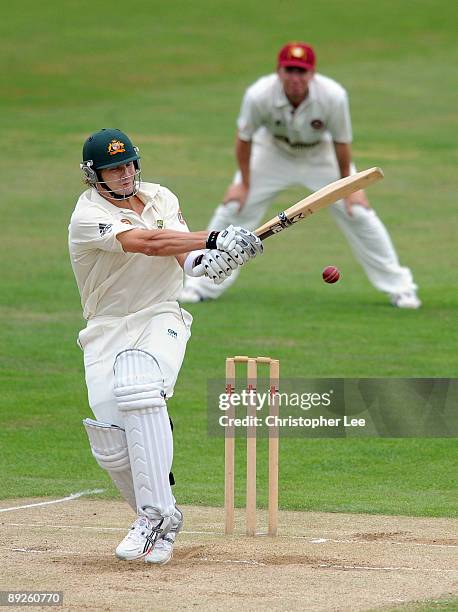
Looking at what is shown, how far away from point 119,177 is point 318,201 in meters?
0.83

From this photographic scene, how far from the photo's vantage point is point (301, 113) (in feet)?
36.9

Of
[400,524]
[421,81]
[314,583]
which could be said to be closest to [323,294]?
[400,524]

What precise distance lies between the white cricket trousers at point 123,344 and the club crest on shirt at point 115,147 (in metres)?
0.65

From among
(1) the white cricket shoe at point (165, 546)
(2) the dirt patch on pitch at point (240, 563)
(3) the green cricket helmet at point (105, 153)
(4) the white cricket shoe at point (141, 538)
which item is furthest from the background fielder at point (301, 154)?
(4) the white cricket shoe at point (141, 538)

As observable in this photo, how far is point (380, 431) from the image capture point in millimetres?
8414

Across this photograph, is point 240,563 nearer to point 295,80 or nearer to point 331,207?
point 295,80

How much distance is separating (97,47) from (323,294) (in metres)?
18.3

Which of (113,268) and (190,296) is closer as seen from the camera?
(113,268)

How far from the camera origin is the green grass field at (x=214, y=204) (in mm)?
7949

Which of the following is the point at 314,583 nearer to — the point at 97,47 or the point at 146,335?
the point at 146,335

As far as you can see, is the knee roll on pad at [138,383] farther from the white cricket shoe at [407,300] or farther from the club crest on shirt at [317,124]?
the white cricket shoe at [407,300]

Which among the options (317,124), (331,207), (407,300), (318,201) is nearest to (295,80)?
(317,124)

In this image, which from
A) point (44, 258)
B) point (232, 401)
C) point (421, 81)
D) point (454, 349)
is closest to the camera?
point (232, 401)

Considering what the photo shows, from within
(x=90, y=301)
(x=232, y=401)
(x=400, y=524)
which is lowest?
(x=400, y=524)
